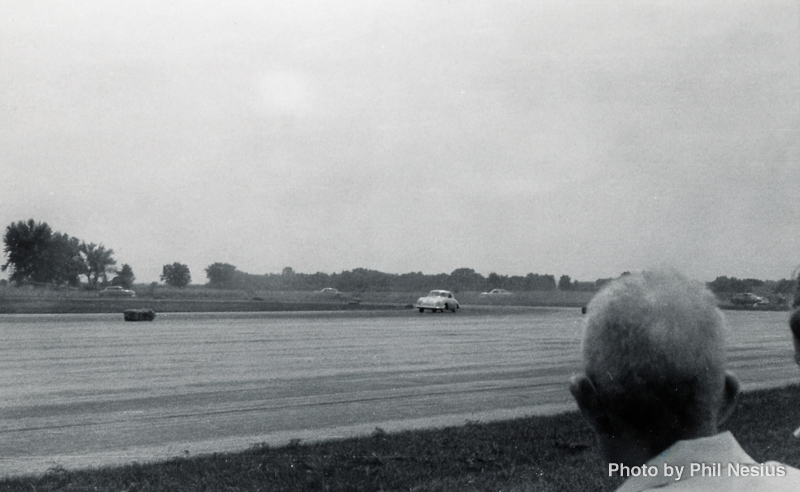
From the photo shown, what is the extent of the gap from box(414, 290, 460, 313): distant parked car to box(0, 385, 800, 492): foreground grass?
3948cm

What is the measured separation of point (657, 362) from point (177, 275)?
437ft

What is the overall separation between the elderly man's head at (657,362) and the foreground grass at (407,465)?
4.54 m

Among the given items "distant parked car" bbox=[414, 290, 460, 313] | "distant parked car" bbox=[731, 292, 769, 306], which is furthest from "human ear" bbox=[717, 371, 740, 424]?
"distant parked car" bbox=[731, 292, 769, 306]

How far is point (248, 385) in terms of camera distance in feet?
43.7

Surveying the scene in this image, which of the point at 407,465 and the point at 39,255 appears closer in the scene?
the point at 407,465

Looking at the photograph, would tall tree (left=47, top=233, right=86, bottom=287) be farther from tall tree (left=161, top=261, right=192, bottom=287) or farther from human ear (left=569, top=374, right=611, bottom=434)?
human ear (left=569, top=374, right=611, bottom=434)

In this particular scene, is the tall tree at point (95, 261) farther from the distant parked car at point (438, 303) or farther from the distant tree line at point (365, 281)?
the distant parked car at point (438, 303)

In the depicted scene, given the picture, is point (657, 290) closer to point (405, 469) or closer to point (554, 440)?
point (405, 469)

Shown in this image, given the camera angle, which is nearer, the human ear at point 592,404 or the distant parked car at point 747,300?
the human ear at point 592,404

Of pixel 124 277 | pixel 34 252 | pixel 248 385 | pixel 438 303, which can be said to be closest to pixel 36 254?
pixel 34 252

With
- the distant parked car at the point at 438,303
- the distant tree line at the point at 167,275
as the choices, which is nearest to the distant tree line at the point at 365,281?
the distant tree line at the point at 167,275

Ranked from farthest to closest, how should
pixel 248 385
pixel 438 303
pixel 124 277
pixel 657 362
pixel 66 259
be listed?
1. pixel 124 277
2. pixel 66 259
3. pixel 438 303
4. pixel 248 385
5. pixel 657 362

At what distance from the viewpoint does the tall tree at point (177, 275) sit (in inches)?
5103

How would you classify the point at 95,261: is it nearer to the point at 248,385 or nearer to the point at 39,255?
the point at 39,255
